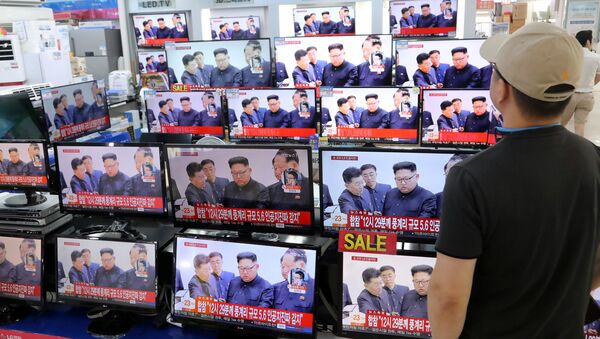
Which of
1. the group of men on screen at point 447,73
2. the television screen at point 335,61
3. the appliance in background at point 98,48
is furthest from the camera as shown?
the appliance in background at point 98,48

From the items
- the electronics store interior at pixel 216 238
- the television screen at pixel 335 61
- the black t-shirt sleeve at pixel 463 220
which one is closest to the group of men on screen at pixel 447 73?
the television screen at pixel 335 61

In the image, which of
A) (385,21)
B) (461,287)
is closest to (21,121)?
(461,287)

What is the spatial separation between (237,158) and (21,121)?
106 inches

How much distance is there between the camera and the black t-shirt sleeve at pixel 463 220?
1.13m

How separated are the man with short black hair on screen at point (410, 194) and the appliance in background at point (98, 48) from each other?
891cm

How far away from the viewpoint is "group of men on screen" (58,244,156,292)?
219cm

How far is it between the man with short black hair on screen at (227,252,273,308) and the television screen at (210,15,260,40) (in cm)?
663

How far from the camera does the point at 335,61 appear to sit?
18.8ft

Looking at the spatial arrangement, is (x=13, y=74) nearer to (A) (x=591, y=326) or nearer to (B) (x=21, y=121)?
(B) (x=21, y=121)

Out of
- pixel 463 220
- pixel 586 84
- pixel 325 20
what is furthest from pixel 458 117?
pixel 325 20

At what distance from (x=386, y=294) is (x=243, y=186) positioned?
0.77 m

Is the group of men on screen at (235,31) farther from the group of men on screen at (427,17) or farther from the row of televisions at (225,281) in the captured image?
the row of televisions at (225,281)

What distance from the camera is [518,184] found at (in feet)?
3.70

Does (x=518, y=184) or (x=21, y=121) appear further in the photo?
(x=21, y=121)
